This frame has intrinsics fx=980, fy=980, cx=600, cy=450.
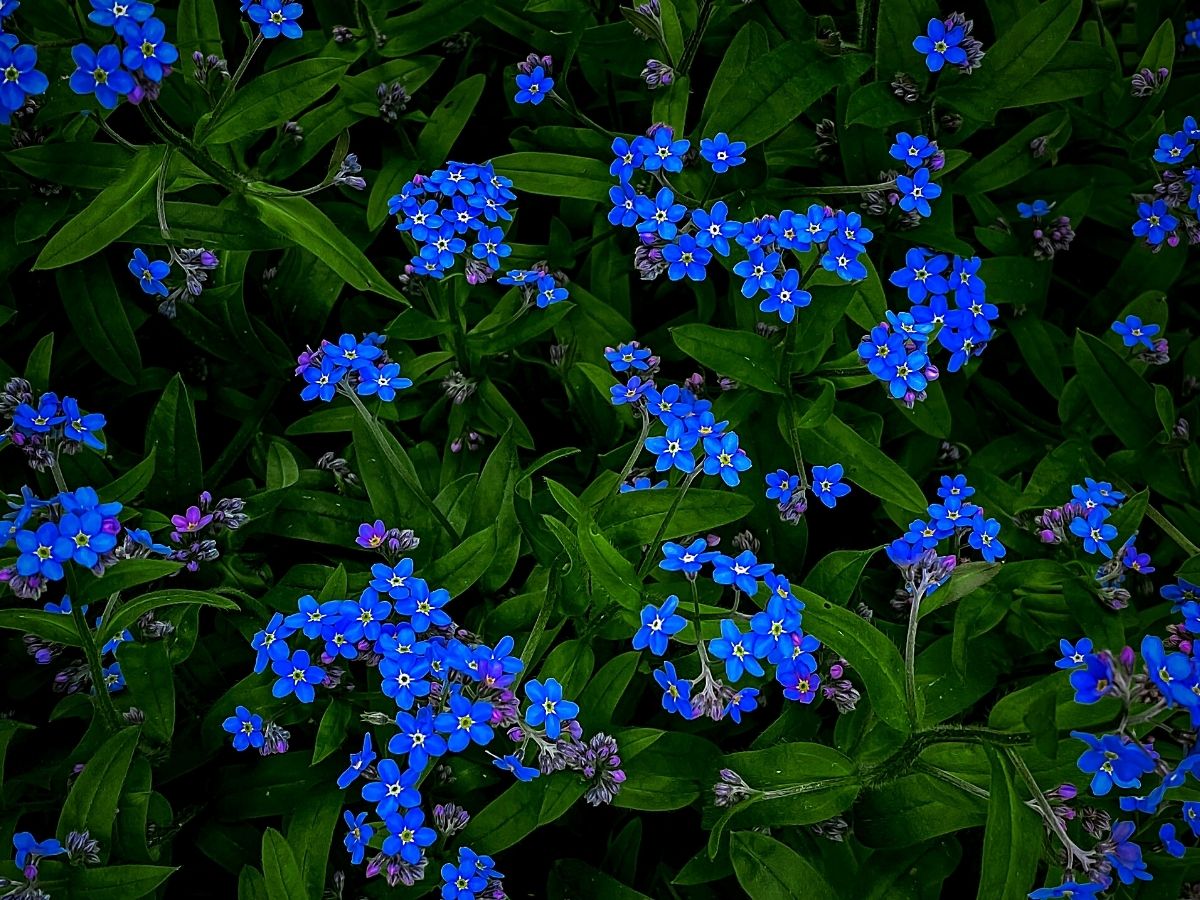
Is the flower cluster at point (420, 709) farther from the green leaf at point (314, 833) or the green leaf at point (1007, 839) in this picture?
the green leaf at point (1007, 839)

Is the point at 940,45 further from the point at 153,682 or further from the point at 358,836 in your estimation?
the point at 153,682

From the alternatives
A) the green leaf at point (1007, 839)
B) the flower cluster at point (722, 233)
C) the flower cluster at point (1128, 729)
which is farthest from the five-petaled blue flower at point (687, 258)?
the green leaf at point (1007, 839)

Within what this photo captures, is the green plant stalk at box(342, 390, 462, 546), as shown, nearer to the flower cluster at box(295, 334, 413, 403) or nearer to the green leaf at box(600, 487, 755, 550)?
the flower cluster at box(295, 334, 413, 403)

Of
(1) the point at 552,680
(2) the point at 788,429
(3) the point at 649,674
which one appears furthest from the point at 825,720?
(1) the point at 552,680

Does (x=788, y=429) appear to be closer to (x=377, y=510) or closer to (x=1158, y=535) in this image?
(x=377, y=510)

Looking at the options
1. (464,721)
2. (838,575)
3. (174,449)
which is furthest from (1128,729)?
(174,449)

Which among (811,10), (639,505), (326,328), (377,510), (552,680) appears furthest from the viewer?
(811,10)

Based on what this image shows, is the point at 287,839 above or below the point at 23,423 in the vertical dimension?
below
